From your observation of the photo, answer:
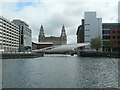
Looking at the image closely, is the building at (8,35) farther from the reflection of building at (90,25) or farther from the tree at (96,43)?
the tree at (96,43)

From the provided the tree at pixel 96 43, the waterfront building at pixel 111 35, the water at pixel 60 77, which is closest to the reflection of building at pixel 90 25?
the waterfront building at pixel 111 35

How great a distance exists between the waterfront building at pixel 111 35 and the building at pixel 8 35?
4684 centimetres

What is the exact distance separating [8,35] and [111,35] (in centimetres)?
5766

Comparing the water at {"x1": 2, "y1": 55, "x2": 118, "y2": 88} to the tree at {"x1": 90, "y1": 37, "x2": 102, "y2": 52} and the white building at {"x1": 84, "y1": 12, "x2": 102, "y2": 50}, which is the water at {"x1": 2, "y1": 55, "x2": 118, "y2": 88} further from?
the white building at {"x1": 84, "y1": 12, "x2": 102, "y2": 50}

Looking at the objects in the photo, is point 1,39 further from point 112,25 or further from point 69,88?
point 69,88

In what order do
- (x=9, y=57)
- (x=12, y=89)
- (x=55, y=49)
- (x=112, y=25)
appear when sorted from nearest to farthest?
(x=12, y=89) < (x=9, y=57) < (x=112, y=25) < (x=55, y=49)

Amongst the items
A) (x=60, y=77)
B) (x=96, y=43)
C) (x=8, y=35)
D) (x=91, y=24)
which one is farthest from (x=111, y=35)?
(x=60, y=77)

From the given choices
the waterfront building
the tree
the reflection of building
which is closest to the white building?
the reflection of building

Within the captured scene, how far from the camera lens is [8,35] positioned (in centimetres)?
13638

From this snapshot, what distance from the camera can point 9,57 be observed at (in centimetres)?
7938

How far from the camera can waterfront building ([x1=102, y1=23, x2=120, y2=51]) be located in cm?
10062

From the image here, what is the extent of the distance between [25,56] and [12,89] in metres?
63.3

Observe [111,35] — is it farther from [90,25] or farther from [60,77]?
[60,77]

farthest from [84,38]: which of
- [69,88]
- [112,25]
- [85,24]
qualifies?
[69,88]
